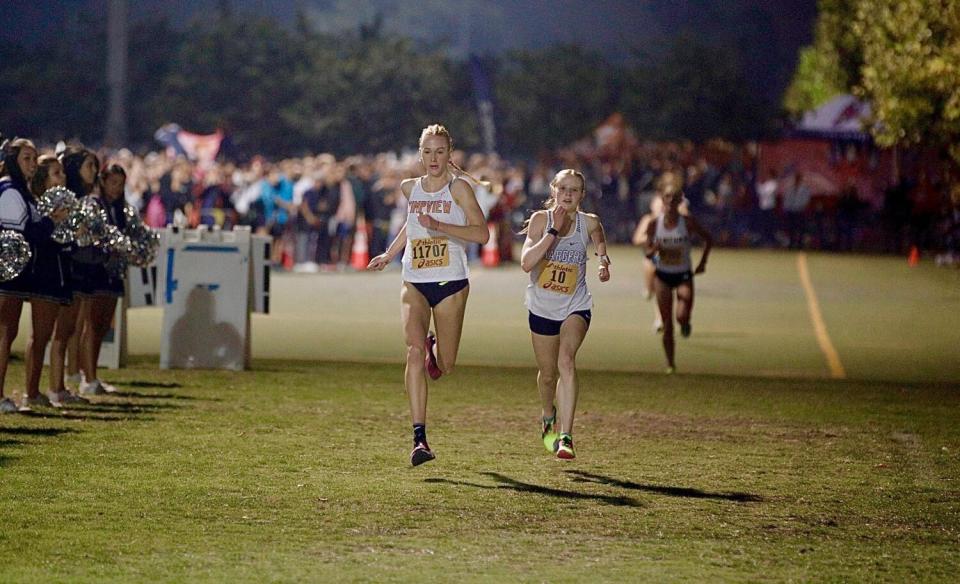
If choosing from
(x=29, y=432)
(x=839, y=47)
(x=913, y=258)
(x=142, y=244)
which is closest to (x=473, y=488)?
(x=29, y=432)

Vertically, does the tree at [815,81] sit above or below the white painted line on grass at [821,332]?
above

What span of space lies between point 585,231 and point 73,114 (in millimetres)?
65740

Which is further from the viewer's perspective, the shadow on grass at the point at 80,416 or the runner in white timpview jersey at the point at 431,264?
the shadow on grass at the point at 80,416

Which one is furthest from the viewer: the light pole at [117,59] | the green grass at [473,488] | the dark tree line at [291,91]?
the dark tree line at [291,91]

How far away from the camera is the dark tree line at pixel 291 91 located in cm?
6888

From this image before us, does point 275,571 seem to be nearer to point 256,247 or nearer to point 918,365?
point 256,247

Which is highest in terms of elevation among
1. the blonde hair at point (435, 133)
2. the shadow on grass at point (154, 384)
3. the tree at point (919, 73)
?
the tree at point (919, 73)

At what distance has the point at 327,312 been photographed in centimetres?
2470

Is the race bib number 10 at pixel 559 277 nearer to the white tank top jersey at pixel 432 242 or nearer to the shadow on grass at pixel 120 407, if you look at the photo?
the white tank top jersey at pixel 432 242

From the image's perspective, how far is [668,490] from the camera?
34.2 feet

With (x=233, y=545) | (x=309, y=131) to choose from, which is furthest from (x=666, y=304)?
(x=309, y=131)

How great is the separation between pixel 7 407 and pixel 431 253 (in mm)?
3924

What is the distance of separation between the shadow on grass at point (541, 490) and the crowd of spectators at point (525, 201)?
1581cm

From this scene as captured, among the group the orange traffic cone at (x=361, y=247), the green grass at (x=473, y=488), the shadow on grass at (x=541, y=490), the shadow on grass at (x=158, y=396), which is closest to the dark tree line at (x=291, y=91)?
the orange traffic cone at (x=361, y=247)
